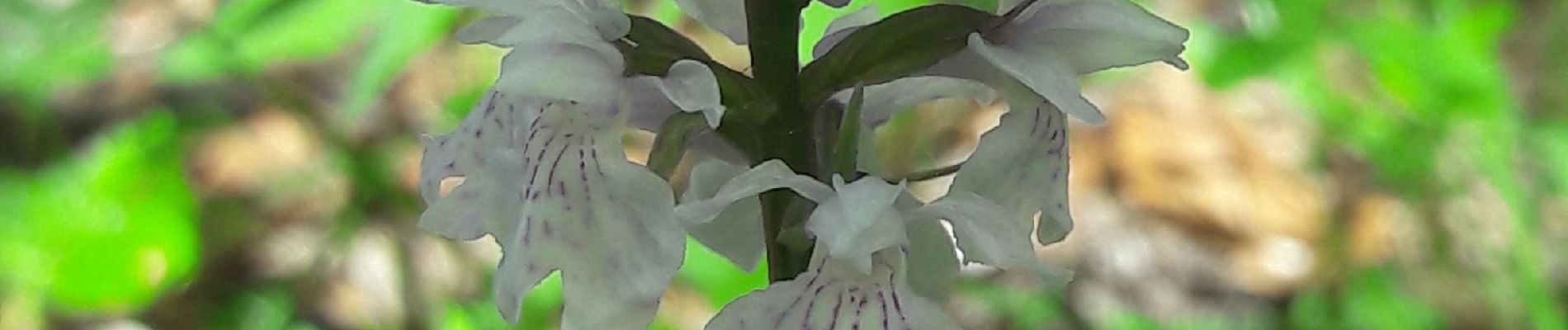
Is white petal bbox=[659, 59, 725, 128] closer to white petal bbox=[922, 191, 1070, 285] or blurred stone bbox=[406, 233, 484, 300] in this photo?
white petal bbox=[922, 191, 1070, 285]

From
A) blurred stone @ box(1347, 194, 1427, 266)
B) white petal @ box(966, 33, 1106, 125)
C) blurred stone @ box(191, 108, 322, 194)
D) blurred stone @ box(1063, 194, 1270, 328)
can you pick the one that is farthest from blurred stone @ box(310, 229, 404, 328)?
white petal @ box(966, 33, 1106, 125)

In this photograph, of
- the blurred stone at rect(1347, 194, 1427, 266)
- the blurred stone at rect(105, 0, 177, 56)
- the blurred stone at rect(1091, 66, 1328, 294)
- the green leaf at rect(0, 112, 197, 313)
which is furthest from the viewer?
the blurred stone at rect(105, 0, 177, 56)

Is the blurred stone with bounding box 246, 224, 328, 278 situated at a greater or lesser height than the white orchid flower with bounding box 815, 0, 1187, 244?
lesser

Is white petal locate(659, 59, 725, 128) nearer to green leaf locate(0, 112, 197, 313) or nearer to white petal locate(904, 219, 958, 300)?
white petal locate(904, 219, 958, 300)

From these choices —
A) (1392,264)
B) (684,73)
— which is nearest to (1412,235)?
(1392,264)

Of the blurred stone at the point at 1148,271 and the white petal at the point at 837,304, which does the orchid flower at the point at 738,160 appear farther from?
the blurred stone at the point at 1148,271

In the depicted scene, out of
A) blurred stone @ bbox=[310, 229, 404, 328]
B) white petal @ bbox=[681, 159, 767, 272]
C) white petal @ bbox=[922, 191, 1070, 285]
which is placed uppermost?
white petal @ bbox=[922, 191, 1070, 285]

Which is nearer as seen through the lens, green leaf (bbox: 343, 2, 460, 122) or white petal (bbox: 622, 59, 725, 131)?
white petal (bbox: 622, 59, 725, 131)

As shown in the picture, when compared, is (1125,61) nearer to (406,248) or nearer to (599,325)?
(599,325)

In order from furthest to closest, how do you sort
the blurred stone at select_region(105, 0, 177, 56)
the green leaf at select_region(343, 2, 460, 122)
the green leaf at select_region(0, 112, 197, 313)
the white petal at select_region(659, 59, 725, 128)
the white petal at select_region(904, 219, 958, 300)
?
the blurred stone at select_region(105, 0, 177, 56) < the green leaf at select_region(0, 112, 197, 313) < the green leaf at select_region(343, 2, 460, 122) < the white petal at select_region(904, 219, 958, 300) < the white petal at select_region(659, 59, 725, 128)

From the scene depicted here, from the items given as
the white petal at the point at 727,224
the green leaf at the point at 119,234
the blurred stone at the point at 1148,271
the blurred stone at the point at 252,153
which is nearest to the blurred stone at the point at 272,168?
the blurred stone at the point at 252,153
